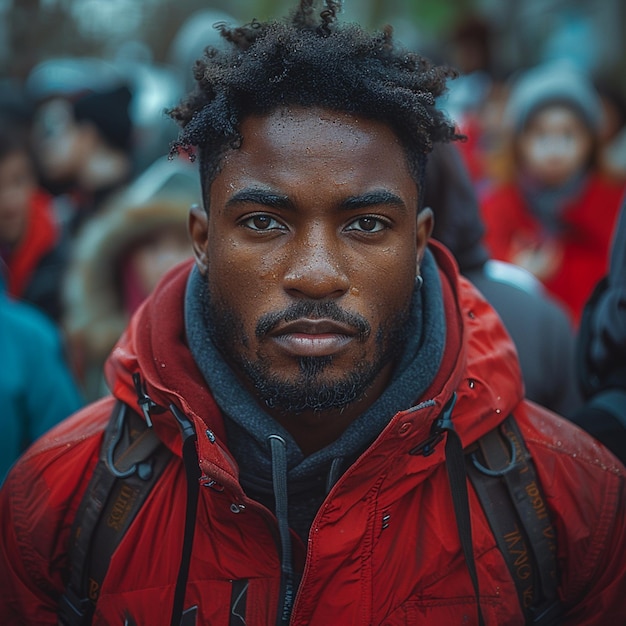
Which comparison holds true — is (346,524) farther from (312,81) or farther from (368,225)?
(312,81)

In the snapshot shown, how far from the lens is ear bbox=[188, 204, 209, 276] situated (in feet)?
7.82

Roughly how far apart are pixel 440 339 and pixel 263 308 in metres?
0.53

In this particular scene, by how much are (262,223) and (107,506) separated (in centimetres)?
88

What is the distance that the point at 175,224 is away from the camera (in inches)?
167

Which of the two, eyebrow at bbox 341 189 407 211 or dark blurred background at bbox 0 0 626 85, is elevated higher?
dark blurred background at bbox 0 0 626 85

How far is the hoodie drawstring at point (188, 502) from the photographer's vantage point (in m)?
2.14

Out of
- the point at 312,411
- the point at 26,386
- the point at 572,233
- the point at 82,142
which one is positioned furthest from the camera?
the point at 82,142

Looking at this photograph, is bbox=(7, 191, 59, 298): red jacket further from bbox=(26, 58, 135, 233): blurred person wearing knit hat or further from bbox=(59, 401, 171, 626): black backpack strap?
bbox=(59, 401, 171, 626): black backpack strap

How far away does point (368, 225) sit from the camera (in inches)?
85.0

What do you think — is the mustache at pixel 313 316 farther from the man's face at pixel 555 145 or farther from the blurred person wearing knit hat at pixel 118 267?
the man's face at pixel 555 145

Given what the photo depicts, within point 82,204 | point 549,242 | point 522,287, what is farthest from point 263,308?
point 82,204

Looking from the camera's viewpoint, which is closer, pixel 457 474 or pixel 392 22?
pixel 457 474

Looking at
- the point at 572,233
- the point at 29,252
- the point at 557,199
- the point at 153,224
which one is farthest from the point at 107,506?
the point at 557,199

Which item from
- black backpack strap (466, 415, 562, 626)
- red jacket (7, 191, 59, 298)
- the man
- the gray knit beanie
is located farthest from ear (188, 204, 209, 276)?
the gray knit beanie
